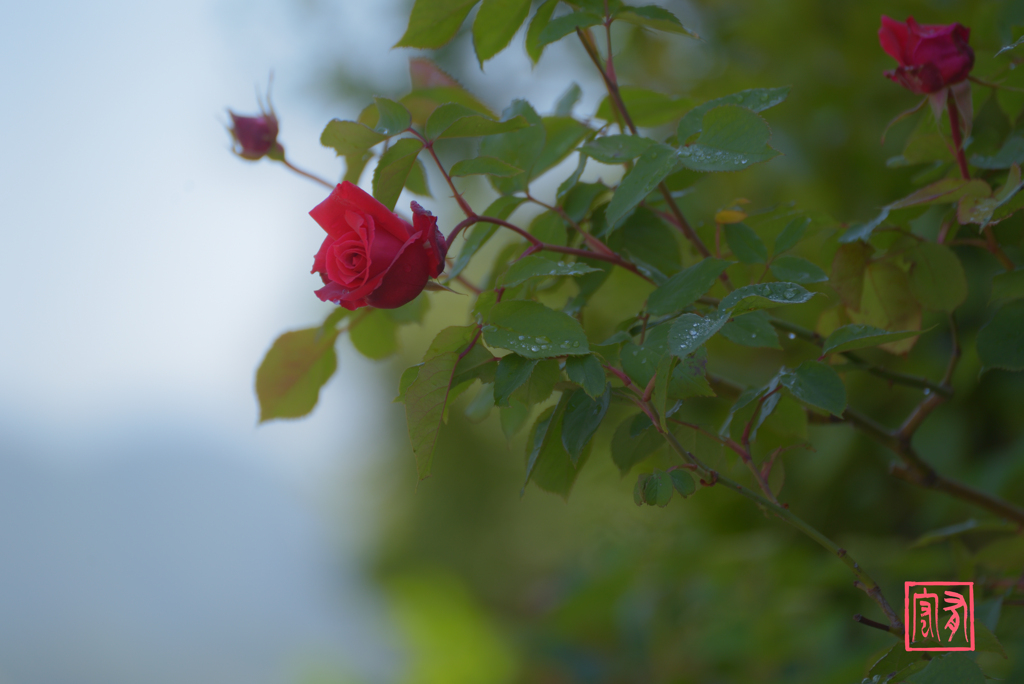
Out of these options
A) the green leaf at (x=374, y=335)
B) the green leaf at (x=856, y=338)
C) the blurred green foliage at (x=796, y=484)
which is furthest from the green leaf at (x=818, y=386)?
the green leaf at (x=374, y=335)

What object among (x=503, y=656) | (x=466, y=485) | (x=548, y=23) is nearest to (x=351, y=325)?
(x=548, y=23)

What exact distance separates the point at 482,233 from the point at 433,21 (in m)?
0.09

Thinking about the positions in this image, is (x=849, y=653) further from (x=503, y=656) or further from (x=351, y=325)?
(x=503, y=656)

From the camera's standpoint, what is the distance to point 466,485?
1.74 meters

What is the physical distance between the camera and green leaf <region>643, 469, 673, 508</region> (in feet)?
0.78

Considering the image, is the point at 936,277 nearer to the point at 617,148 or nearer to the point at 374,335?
the point at 617,148

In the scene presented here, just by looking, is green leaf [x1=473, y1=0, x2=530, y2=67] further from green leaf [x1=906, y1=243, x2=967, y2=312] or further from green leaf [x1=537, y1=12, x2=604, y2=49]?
green leaf [x1=906, y1=243, x2=967, y2=312]

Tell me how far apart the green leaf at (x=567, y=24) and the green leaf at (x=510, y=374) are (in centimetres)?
14

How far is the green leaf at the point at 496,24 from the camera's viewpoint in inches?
11.6

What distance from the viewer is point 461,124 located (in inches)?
10.3

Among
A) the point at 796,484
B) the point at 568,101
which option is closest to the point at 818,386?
the point at 568,101

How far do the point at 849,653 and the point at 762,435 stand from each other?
0.40m

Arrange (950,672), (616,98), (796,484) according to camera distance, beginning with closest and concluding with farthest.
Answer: (950,672)
(616,98)
(796,484)

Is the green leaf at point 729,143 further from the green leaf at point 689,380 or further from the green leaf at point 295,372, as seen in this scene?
the green leaf at point 295,372
